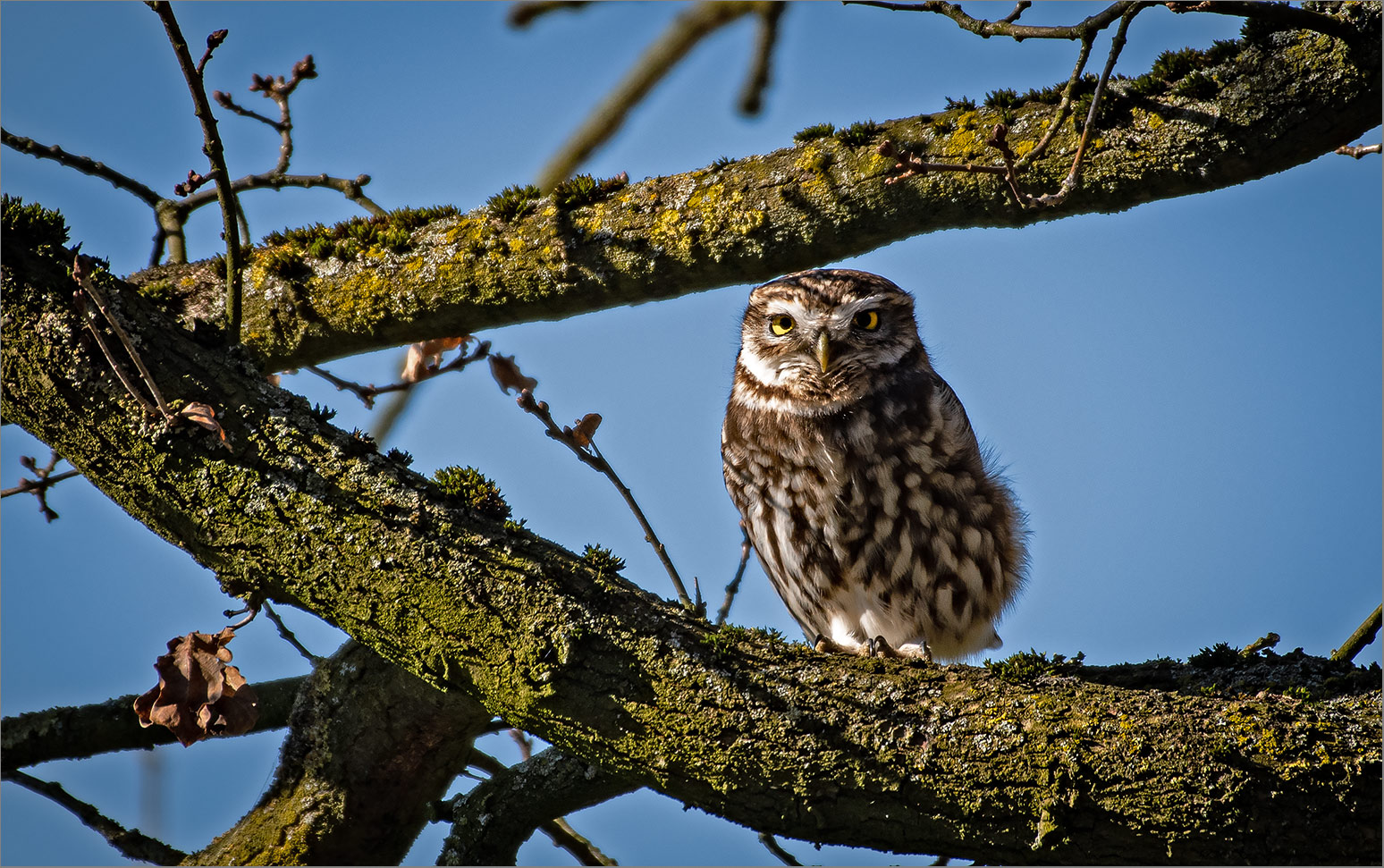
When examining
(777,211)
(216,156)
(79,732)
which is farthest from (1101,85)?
(79,732)

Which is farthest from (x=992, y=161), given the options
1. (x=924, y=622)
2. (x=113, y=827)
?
(x=113, y=827)

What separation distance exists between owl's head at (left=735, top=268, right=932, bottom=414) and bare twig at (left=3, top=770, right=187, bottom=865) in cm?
260

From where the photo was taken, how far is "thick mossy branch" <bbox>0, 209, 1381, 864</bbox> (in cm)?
221

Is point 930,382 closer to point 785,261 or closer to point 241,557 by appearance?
point 785,261

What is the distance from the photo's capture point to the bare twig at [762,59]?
4.01m

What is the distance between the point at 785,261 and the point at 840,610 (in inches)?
58.6

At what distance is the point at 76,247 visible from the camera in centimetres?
271

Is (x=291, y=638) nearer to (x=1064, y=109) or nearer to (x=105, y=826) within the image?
(x=105, y=826)

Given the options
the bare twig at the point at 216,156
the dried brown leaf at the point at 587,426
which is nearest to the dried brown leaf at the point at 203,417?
the bare twig at the point at 216,156

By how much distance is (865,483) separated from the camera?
12.8 feet

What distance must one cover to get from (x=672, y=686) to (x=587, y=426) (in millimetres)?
1018

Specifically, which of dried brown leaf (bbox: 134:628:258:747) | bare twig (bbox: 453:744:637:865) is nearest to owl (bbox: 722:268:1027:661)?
bare twig (bbox: 453:744:637:865)

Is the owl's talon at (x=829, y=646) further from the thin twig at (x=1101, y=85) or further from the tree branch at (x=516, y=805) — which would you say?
the thin twig at (x=1101, y=85)

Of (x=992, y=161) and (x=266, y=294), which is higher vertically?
(x=992, y=161)
